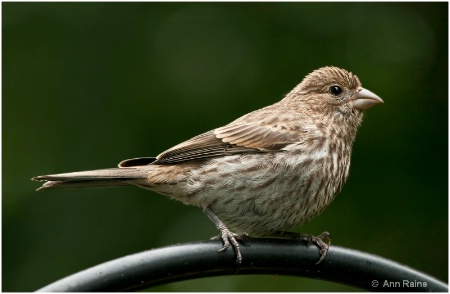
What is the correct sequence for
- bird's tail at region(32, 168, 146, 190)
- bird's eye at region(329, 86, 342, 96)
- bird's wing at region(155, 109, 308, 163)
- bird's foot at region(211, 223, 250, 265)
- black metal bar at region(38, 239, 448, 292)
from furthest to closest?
1. bird's eye at region(329, 86, 342, 96)
2. bird's wing at region(155, 109, 308, 163)
3. bird's tail at region(32, 168, 146, 190)
4. bird's foot at region(211, 223, 250, 265)
5. black metal bar at region(38, 239, 448, 292)

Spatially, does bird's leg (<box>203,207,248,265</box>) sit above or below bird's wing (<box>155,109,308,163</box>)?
below

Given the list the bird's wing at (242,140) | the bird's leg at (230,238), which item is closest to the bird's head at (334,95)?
the bird's wing at (242,140)

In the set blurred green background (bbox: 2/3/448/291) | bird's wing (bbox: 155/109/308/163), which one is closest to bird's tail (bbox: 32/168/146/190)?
bird's wing (bbox: 155/109/308/163)

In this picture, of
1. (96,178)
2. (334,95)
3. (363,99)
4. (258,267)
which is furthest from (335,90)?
(258,267)

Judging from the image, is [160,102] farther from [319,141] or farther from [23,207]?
[319,141]

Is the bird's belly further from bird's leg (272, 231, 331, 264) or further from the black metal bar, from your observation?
the black metal bar

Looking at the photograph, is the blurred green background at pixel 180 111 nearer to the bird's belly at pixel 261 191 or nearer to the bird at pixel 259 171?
the bird at pixel 259 171

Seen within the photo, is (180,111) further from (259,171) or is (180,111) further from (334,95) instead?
(259,171)
